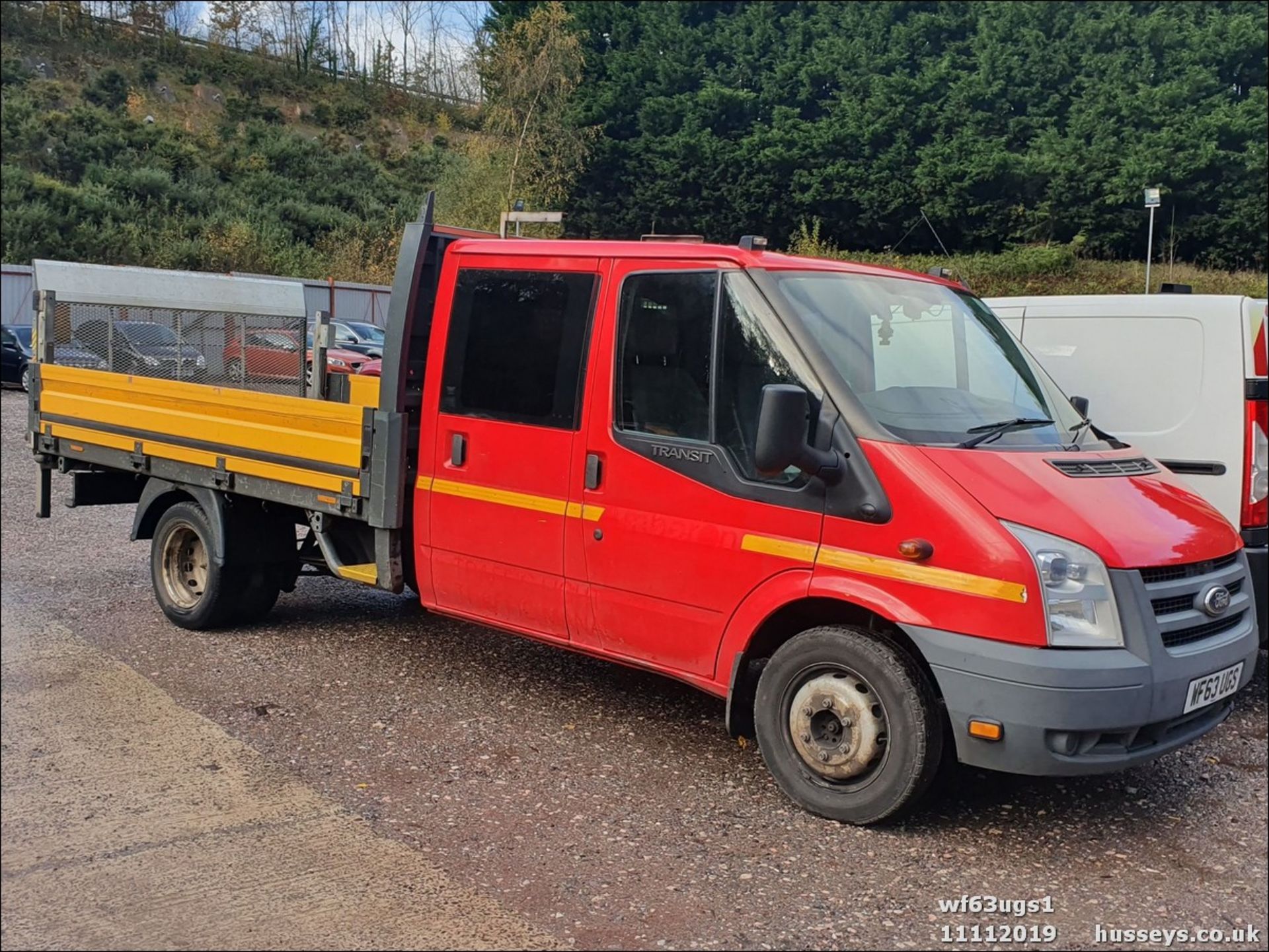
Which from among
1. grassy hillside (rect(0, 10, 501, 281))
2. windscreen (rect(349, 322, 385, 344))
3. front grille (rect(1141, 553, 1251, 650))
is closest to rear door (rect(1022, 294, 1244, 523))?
front grille (rect(1141, 553, 1251, 650))

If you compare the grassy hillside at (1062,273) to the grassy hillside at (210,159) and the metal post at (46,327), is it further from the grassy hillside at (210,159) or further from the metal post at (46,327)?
the metal post at (46,327)

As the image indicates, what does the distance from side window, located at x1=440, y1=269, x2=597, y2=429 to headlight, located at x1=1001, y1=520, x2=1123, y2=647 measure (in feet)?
6.57

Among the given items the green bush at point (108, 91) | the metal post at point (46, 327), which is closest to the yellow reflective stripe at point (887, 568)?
the metal post at point (46, 327)

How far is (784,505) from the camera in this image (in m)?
4.18

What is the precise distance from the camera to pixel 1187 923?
3469 mm

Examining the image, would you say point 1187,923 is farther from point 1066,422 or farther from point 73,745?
point 73,745

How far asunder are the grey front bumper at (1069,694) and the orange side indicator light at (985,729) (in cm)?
1

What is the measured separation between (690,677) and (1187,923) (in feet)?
Answer: 6.33

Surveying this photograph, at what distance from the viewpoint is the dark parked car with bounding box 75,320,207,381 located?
6.46 m

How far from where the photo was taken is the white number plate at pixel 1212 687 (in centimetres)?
388

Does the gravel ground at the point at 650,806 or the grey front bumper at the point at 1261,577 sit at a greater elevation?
the grey front bumper at the point at 1261,577

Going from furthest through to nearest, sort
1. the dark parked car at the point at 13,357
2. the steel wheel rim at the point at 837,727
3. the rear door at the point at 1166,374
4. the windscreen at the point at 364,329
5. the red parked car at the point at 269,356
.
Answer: the dark parked car at the point at 13,357, the windscreen at the point at 364,329, the red parked car at the point at 269,356, the rear door at the point at 1166,374, the steel wheel rim at the point at 837,727

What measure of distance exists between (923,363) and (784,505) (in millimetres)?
870
